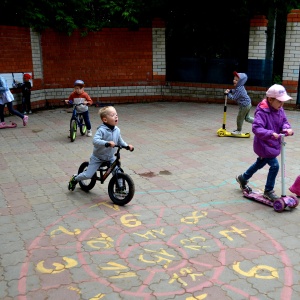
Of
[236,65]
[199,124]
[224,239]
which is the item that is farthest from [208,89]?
[224,239]

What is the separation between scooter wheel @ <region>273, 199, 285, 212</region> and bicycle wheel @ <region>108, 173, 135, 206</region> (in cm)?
196

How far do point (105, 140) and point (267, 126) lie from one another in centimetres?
223

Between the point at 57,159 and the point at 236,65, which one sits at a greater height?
the point at 236,65

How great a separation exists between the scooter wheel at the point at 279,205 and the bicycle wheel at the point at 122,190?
1958mm

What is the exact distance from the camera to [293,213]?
5355 mm

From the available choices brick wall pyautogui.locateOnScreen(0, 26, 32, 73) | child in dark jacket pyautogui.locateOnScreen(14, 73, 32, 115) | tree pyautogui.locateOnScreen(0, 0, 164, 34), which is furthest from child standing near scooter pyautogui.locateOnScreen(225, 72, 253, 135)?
brick wall pyautogui.locateOnScreen(0, 26, 32, 73)

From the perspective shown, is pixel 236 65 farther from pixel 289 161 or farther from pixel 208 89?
pixel 289 161

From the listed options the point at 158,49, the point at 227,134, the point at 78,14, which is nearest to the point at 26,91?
the point at 78,14

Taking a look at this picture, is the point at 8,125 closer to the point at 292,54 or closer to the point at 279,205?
the point at 279,205

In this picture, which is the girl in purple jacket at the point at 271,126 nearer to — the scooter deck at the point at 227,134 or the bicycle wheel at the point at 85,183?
the bicycle wheel at the point at 85,183

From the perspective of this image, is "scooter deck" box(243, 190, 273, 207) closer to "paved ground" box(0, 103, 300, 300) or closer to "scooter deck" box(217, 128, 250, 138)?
"paved ground" box(0, 103, 300, 300)

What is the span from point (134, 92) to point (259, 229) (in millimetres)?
10717

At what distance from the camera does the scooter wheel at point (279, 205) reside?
533cm

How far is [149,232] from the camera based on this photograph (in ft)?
15.8
